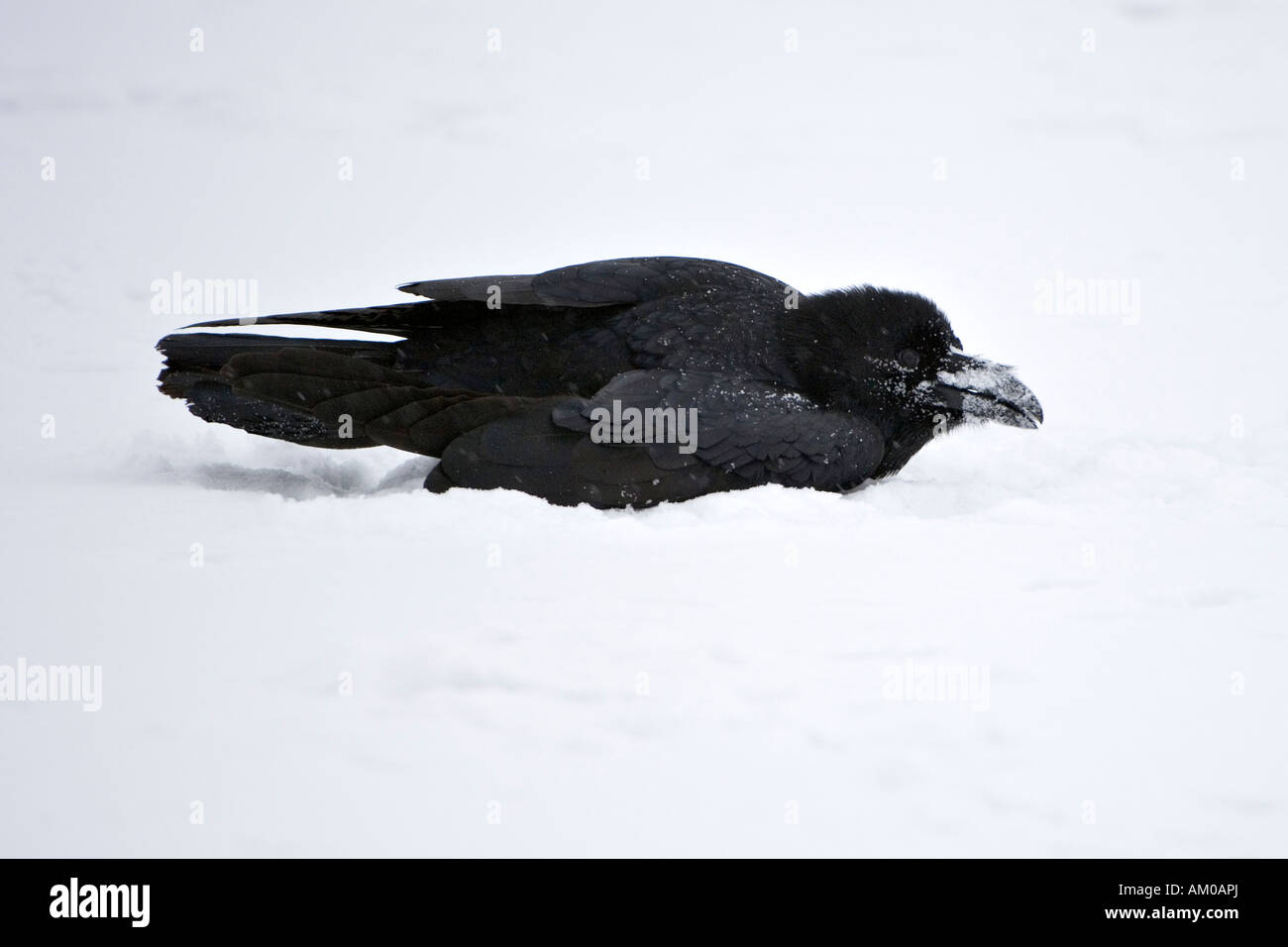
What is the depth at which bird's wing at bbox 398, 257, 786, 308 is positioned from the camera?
5141mm

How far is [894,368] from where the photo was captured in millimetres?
5309

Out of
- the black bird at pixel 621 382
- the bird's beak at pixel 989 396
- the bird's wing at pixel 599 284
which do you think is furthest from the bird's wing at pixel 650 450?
the bird's beak at pixel 989 396

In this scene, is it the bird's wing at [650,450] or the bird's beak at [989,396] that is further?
the bird's beak at [989,396]

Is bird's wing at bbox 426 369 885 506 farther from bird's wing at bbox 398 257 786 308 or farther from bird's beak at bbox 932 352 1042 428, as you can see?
bird's beak at bbox 932 352 1042 428

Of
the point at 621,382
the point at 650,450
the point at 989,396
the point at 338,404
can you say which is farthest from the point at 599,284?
the point at 989,396

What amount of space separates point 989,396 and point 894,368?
1.34 ft

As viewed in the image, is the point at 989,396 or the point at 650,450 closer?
the point at 650,450

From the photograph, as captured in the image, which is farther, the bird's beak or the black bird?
the bird's beak

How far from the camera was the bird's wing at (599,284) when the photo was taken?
5141mm

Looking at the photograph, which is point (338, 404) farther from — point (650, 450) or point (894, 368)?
point (894, 368)

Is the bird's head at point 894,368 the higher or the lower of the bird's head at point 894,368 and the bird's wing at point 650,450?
the higher

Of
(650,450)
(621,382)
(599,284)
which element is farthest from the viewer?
(599,284)

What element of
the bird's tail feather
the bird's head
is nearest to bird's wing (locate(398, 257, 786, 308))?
the bird's head

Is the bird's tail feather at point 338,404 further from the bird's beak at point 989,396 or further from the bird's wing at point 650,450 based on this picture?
the bird's beak at point 989,396
